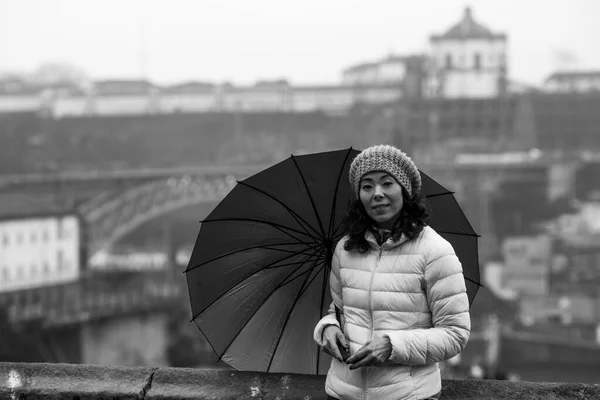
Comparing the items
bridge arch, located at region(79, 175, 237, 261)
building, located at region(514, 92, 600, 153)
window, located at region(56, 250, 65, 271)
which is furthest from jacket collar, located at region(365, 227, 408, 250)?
building, located at region(514, 92, 600, 153)

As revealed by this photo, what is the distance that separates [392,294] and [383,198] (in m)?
0.10

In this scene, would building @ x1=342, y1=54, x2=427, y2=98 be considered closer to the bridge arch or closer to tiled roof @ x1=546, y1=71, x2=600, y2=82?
tiled roof @ x1=546, y1=71, x2=600, y2=82

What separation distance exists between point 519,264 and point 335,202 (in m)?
18.6

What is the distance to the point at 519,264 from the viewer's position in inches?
744

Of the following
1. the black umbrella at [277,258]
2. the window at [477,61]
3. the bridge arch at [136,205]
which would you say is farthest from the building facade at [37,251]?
the window at [477,61]

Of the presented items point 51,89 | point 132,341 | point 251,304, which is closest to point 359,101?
point 51,89

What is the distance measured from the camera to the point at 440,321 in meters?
0.84

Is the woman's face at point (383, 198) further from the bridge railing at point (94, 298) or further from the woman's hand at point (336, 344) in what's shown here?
the bridge railing at point (94, 298)

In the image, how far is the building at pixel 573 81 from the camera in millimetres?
31031

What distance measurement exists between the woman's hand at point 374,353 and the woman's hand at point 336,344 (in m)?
0.04

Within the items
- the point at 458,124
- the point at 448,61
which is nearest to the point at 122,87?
the point at 448,61

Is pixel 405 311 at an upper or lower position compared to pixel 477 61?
lower

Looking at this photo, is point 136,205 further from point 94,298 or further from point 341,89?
point 341,89

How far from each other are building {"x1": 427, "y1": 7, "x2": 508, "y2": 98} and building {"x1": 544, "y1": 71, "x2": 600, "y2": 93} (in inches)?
72.0
